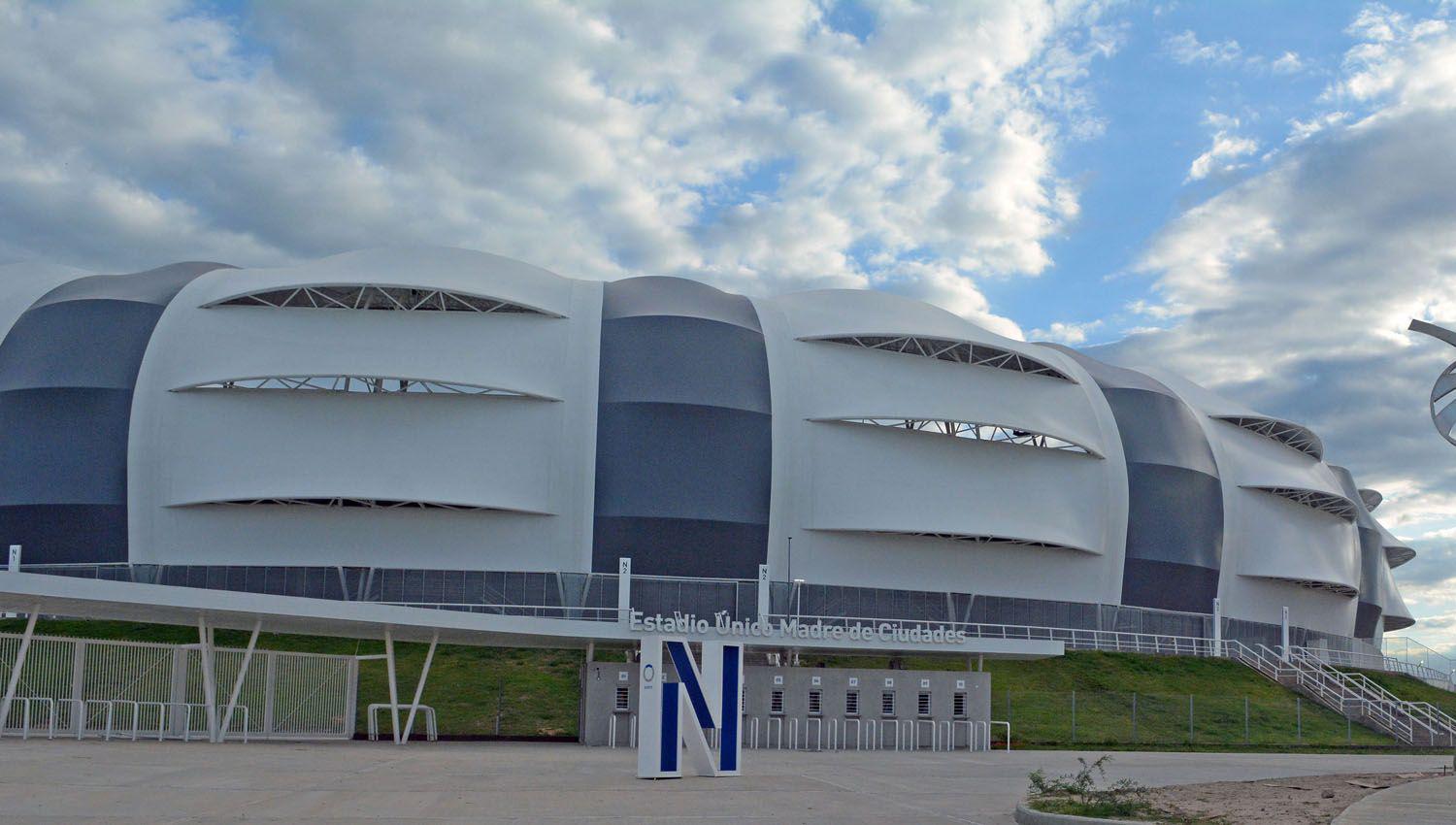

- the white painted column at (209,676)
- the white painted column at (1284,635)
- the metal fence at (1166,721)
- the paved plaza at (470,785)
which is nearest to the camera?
the paved plaza at (470,785)

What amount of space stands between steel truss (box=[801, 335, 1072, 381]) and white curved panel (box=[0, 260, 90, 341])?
115 feet

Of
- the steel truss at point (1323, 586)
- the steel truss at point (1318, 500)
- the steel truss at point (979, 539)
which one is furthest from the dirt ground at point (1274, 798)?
the steel truss at point (1323, 586)

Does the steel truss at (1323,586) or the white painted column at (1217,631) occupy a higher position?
the steel truss at (1323,586)

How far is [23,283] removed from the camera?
6094 cm

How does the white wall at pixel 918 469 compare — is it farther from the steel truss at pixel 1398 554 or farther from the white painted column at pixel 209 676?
the steel truss at pixel 1398 554

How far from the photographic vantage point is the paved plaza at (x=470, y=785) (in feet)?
50.3

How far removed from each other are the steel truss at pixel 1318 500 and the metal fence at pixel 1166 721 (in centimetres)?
2101

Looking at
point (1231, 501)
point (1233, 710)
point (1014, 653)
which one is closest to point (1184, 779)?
point (1014, 653)

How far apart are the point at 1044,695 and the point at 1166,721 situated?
4401 millimetres

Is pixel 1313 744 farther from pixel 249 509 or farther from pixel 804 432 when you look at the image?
pixel 249 509

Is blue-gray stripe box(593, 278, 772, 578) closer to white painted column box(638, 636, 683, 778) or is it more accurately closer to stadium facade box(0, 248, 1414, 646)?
stadium facade box(0, 248, 1414, 646)

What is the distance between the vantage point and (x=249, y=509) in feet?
172

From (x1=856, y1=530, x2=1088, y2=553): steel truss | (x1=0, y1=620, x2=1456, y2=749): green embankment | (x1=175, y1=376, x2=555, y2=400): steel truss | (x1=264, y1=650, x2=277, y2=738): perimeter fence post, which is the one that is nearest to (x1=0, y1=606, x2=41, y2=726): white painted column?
(x1=264, y1=650, x2=277, y2=738): perimeter fence post

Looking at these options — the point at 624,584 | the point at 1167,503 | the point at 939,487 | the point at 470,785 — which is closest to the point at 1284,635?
the point at 1167,503
